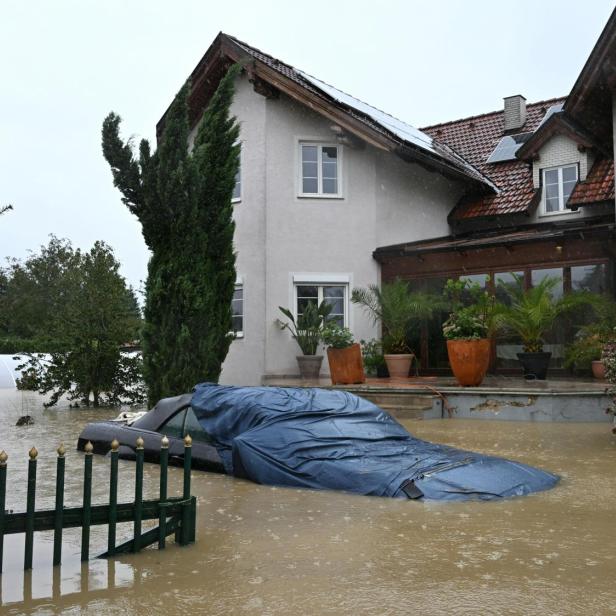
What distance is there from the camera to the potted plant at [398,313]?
1588cm

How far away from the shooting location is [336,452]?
7340 millimetres

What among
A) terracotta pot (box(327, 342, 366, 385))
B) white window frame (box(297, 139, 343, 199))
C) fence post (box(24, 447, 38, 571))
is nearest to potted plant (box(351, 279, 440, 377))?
terracotta pot (box(327, 342, 366, 385))

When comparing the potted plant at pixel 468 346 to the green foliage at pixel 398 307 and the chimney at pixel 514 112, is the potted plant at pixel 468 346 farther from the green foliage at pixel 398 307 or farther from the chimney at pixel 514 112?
the chimney at pixel 514 112

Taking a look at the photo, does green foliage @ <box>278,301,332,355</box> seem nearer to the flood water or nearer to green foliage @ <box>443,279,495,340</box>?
green foliage @ <box>443,279,495,340</box>

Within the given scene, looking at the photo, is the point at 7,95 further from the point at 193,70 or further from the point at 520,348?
the point at 520,348

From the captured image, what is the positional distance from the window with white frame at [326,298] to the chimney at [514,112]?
8.20 metres

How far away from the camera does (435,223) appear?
19297mm

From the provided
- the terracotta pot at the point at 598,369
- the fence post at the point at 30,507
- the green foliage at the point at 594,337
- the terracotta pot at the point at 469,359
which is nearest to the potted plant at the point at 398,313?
the terracotta pot at the point at 469,359

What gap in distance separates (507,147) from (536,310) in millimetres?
8711

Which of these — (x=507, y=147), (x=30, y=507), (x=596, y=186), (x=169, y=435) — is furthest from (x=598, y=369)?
(x=30, y=507)

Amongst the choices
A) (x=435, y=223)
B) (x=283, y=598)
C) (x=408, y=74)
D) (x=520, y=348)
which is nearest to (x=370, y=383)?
(x=520, y=348)

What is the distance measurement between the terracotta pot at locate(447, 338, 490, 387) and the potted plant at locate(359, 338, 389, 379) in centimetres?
303

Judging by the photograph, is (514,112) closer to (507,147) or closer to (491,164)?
(507,147)

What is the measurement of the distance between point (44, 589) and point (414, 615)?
2126mm
